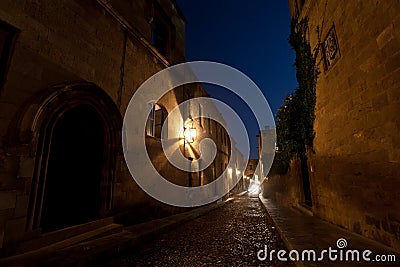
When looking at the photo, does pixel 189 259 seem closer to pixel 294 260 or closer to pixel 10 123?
pixel 294 260

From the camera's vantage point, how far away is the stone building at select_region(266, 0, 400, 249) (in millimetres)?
3084

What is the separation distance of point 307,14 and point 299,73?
6.52ft

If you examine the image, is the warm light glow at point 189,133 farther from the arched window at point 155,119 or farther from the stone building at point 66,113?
the stone building at point 66,113

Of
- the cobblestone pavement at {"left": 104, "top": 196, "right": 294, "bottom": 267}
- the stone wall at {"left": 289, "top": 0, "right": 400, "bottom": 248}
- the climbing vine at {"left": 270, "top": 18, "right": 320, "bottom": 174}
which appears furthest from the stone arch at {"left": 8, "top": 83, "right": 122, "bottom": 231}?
the climbing vine at {"left": 270, "top": 18, "right": 320, "bottom": 174}

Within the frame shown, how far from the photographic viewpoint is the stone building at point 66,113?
3.03 metres

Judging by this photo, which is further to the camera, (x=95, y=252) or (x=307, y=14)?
(x=307, y=14)

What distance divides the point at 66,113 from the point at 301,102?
276 inches

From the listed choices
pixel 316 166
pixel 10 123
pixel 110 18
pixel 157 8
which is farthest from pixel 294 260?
pixel 157 8

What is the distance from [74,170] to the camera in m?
4.21

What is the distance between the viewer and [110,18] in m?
5.29
